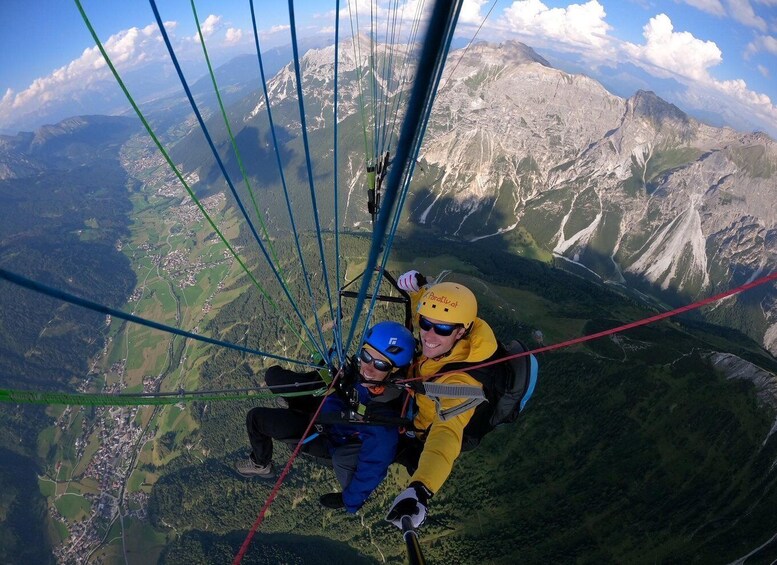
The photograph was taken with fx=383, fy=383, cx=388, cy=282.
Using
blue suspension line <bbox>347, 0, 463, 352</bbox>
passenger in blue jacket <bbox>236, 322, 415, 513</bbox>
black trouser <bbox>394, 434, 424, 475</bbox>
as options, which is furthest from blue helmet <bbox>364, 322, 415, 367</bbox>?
blue suspension line <bbox>347, 0, 463, 352</bbox>

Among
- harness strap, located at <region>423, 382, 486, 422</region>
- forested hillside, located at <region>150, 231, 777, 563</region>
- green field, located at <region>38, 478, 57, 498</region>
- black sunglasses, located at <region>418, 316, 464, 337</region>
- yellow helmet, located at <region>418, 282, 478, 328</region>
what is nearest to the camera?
harness strap, located at <region>423, 382, 486, 422</region>

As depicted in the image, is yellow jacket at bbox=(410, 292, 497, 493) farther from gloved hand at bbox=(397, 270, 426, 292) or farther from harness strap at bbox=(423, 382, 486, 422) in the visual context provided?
gloved hand at bbox=(397, 270, 426, 292)

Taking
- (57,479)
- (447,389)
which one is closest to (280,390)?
(447,389)

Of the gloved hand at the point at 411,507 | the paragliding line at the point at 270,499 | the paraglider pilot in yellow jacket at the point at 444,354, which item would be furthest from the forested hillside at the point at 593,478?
the gloved hand at the point at 411,507

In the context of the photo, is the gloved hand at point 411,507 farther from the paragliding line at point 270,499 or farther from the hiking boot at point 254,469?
the hiking boot at point 254,469

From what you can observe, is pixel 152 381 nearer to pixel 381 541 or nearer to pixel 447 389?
pixel 381 541

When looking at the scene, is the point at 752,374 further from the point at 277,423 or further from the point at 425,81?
the point at 425,81
